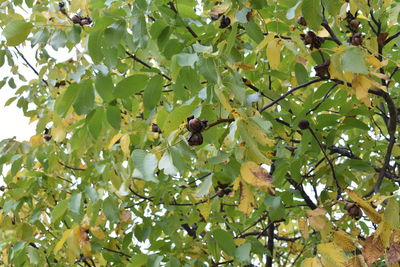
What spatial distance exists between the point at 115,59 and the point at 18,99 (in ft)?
5.47

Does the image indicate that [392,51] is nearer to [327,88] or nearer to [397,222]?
[327,88]

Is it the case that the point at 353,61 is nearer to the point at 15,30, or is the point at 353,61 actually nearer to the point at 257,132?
the point at 257,132

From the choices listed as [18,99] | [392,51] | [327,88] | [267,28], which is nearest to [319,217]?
[327,88]

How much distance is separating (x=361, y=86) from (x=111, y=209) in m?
1.01

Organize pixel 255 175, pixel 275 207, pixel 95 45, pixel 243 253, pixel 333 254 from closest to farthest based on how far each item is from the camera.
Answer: pixel 255 175
pixel 333 254
pixel 95 45
pixel 243 253
pixel 275 207

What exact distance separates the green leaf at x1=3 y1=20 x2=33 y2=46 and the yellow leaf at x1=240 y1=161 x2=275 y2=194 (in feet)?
2.67

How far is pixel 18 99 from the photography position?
9.88 ft

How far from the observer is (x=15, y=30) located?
61.6 inches

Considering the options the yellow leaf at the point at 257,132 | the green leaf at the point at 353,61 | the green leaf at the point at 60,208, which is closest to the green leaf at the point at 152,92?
the yellow leaf at the point at 257,132

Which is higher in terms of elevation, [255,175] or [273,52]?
[273,52]

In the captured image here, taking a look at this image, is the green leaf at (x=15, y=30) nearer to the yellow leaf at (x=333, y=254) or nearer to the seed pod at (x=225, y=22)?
the seed pod at (x=225, y=22)

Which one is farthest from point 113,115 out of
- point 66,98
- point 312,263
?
point 312,263

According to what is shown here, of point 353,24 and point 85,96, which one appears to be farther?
point 353,24

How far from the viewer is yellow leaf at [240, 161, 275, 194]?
3.79ft
